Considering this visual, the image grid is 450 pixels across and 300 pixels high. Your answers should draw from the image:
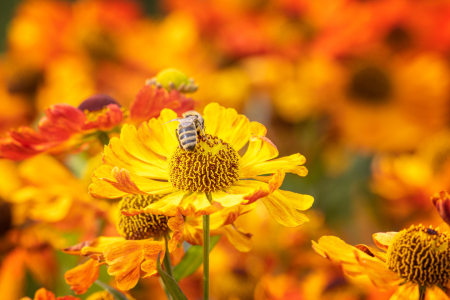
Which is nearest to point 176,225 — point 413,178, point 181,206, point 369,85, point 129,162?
point 181,206

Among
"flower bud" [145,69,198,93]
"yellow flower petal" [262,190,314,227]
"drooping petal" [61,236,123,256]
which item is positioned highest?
"flower bud" [145,69,198,93]

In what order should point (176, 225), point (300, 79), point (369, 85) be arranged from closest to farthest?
1. point (176, 225)
2. point (300, 79)
3. point (369, 85)

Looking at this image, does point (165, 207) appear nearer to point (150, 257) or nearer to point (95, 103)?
point (150, 257)

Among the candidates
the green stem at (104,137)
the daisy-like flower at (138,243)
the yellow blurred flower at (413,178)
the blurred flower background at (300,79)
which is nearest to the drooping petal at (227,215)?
the daisy-like flower at (138,243)

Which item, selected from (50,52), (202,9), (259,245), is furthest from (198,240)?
(202,9)

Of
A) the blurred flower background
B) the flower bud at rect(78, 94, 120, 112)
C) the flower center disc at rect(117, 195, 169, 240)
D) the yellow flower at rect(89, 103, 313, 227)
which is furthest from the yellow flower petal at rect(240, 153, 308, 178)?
the blurred flower background

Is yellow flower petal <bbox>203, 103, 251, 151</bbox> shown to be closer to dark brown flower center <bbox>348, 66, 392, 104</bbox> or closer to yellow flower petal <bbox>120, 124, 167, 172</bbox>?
yellow flower petal <bbox>120, 124, 167, 172</bbox>

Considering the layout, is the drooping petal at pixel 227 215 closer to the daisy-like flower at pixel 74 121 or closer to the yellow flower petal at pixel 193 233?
the yellow flower petal at pixel 193 233

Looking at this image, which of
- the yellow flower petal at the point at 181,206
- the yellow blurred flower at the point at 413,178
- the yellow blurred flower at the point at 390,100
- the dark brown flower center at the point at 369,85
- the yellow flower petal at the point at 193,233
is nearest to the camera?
the yellow flower petal at the point at 181,206
